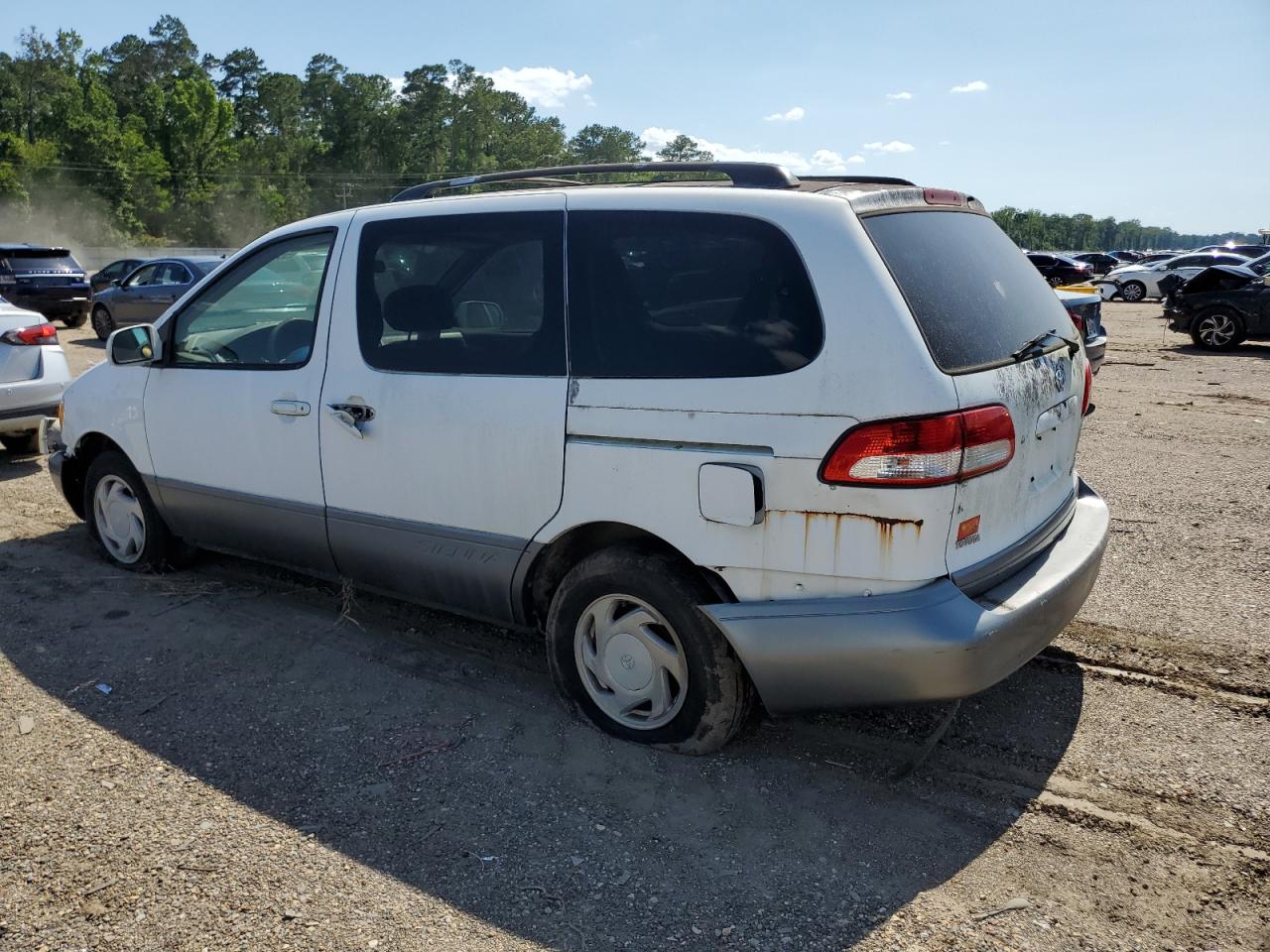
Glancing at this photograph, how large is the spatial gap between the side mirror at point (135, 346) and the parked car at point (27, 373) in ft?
9.73

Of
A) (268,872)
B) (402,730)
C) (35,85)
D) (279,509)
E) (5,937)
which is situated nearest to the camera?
(5,937)

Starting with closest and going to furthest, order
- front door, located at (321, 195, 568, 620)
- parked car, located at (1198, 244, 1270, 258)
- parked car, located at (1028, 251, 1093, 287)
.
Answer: front door, located at (321, 195, 568, 620) < parked car, located at (1028, 251, 1093, 287) < parked car, located at (1198, 244, 1270, 258)

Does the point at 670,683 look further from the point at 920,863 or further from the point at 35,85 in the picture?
the point at 35,85

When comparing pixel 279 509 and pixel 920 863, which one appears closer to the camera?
pixel 920 863

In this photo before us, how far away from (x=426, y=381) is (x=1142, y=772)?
2.89 metres

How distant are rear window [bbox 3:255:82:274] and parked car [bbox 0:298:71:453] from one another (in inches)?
537

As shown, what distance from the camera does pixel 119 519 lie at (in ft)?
18.0

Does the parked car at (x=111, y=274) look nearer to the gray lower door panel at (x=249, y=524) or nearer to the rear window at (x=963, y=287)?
the gray lower door panel at (x=249, y=524)

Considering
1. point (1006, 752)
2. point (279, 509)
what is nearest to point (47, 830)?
point (279, 509)

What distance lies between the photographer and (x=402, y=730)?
3771 millimetres

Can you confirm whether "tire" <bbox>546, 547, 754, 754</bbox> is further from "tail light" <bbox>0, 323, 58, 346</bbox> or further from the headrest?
"tail light" <bbox>0, 323, 58, 346</bbox>

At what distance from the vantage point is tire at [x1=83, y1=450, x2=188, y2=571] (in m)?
5.27

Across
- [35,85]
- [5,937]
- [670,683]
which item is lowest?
[5,937]

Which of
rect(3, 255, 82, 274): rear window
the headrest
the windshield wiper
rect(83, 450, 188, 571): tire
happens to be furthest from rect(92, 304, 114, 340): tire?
the windshield wiper
